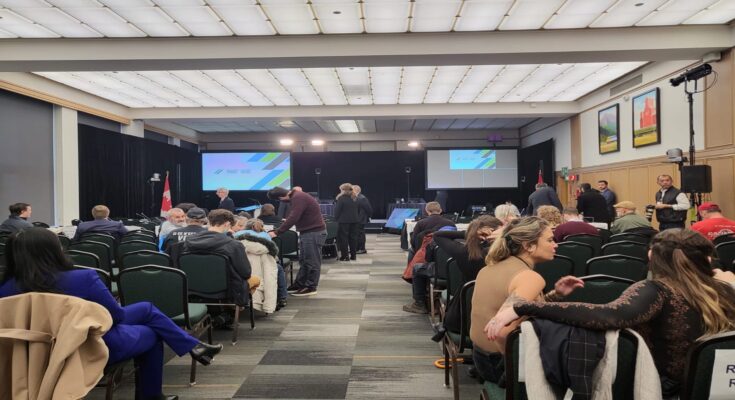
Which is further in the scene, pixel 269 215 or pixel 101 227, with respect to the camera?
pixel 269 215

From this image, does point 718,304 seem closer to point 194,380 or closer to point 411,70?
point 194,380

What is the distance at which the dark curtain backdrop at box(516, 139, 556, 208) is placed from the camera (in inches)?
623

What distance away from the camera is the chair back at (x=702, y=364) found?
1436 mm

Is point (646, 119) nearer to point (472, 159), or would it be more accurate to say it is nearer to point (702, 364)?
point (472, 159)

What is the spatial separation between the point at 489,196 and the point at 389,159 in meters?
4.09

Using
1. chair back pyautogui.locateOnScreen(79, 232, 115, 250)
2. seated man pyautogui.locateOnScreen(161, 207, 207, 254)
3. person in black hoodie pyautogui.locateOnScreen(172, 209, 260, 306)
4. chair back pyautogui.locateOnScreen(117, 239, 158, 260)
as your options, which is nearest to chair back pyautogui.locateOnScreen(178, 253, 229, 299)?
person in black hoodie pyautogui.locateOnScreen(172, 209, 260, 306)

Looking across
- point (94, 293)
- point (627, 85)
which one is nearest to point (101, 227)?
point (94, 293)

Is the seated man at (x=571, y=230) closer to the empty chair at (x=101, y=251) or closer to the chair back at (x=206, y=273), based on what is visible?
the chair back at (x=206, y=273)

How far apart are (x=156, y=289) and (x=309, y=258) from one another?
118 inches

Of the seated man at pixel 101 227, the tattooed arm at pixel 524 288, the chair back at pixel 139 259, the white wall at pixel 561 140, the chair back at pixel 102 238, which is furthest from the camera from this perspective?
the white wall at pixel 561 140

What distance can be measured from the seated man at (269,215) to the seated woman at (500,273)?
18.3 feet

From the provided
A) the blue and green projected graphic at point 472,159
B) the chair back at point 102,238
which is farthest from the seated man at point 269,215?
the blue and green projected graphic at point 472,159

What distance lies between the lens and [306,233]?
6.18 m

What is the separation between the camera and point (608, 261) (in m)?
3.54
